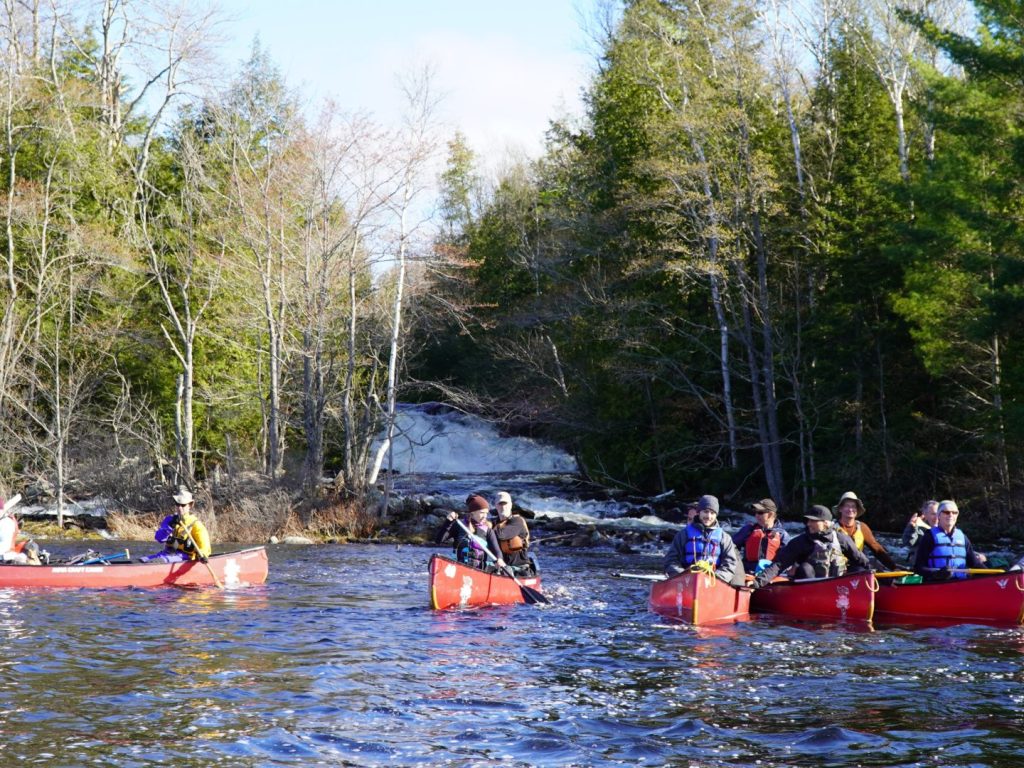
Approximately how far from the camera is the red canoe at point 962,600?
13.4 m

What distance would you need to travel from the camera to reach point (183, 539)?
1741 centimetres

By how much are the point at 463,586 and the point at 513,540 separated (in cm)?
112

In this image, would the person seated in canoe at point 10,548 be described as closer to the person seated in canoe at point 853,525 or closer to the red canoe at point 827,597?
the red canoe at point 827,597

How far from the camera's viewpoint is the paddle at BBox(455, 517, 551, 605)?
592 inches

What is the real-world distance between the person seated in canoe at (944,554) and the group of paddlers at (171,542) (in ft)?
32.3

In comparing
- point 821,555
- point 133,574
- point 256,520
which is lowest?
point 133,574

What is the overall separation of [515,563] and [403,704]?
6.41 meters

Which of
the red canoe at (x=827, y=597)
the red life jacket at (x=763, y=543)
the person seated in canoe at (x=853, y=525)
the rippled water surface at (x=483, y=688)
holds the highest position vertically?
the person seated in canoe at (x=853, y=525)

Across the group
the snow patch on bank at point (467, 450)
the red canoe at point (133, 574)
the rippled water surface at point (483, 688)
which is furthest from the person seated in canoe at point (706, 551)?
the snow patch on bank at point (467, 450)

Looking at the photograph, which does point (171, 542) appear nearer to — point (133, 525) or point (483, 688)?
point (483, 688)

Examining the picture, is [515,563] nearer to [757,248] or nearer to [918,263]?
[918,263]

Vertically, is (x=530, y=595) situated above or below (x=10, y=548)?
below

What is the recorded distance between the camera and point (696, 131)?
30.1 meters

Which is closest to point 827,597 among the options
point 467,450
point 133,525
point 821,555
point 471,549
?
point 821,555
